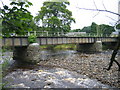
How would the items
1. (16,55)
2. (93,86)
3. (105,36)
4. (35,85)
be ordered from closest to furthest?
1. (93,86)
2. (35,85)
3. (16,55)
4. (105,36)

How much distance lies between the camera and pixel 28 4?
1270 millimetres

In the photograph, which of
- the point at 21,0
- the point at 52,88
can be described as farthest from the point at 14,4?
the point at 52,88

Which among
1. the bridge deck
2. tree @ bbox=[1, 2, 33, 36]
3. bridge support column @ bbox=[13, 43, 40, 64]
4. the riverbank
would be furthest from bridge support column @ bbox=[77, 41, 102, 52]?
tree @ bbox=[1, 2, 33, 36]

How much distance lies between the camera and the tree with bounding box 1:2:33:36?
128 cm

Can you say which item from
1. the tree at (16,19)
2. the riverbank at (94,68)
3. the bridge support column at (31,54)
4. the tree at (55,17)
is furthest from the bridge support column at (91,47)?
the tree at (16,19)

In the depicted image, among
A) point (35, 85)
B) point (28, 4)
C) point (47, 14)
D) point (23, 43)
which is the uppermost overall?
point (47, 14)

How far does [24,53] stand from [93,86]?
796 cm

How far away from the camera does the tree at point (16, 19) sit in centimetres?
128

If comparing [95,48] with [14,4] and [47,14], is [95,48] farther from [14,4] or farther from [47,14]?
[14,4]

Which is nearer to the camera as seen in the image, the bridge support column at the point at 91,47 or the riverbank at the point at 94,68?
the riverbank at the point at 94,68

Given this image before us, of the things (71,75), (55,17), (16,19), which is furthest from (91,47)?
(16,19)

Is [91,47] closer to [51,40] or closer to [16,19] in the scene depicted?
[51,40]

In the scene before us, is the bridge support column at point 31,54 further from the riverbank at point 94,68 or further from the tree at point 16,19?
the tree at point 16,19

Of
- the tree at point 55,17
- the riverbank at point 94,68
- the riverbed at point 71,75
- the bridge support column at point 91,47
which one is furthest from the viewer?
the bridge support column at point 91,47
